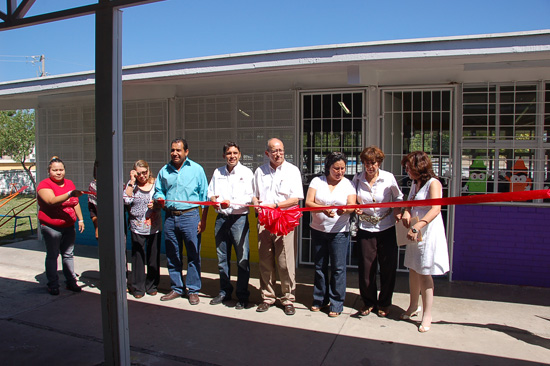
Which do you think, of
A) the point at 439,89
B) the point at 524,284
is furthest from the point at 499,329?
the point at 439,89

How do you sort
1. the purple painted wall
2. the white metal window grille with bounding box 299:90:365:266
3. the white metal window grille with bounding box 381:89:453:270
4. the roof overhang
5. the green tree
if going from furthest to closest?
1. the green tree
2. the white metal window grille with bounding box 299:90:365:266
3. the white metal window grille with bounding box 381:89:453:270
4. the purple painted wall
5. the roof overhang

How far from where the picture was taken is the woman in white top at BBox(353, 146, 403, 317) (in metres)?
4.32

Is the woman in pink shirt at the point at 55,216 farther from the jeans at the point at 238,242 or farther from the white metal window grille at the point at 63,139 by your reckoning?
the white metal window grille at the point at 63,139

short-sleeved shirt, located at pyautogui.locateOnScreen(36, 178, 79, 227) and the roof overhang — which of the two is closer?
the roof overhang

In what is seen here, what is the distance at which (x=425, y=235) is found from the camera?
4.02 metres

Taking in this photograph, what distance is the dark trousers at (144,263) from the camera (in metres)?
5.14

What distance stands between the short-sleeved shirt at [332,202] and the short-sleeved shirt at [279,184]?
0.24 m

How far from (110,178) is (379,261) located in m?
2.76

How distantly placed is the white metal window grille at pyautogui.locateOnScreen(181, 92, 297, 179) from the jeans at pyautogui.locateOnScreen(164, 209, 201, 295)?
1939 millimetres

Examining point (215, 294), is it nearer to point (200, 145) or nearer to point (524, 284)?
point (200, 145)

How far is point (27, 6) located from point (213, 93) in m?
3.52

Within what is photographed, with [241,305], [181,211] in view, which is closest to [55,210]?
[181,211]

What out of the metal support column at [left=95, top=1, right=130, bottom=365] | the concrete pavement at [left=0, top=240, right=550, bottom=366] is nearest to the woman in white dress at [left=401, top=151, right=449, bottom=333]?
the concrete pavement at [left=0, top=240, right=550, bottom=366]

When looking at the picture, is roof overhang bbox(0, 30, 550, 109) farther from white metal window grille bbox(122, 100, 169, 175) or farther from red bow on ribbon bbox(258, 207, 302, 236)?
red bow on ribbon bbox(258, 207, 302, 236)
